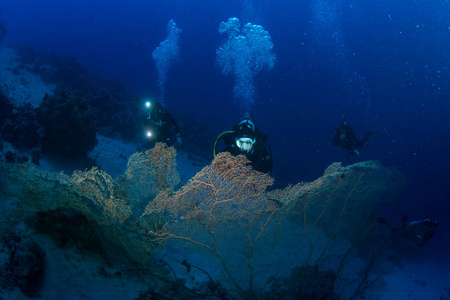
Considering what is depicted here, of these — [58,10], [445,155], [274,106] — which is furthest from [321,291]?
[58,10]

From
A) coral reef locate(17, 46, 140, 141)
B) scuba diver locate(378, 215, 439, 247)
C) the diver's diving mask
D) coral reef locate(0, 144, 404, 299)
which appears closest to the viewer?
coral reef locate(0, 144, 404, 299)

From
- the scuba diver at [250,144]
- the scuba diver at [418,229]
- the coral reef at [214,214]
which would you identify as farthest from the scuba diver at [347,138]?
the scuba diver at [250,144]

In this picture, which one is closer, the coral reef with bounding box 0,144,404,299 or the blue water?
the coral reef with bounding box 0,144,404,299

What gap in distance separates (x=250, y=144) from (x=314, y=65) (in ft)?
254

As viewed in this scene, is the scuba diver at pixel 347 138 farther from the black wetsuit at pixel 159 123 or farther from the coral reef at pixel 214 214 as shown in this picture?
the black wetsuit at pixel 159 123

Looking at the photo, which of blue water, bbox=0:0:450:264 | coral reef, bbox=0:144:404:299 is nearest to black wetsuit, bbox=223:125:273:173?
coral reef, bbox=0:144:404:299

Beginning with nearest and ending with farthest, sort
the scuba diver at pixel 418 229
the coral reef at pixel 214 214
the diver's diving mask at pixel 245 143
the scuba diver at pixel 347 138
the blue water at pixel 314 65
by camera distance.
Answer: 1. the coral reef at pixel 214 214
2. the diver's diving mask at pixel 245 143
3. the scuba diver at pixel 418 229
4. the scuba diver at pixel 347 138
5. the blue water at pixel 314 65

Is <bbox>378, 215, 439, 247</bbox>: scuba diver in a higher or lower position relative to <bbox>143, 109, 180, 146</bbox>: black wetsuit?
lower

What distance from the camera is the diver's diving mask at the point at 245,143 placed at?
18.3 feet

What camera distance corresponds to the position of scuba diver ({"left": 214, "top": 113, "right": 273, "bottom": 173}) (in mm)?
5652

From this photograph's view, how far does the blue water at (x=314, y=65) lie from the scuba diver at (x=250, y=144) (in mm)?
28171

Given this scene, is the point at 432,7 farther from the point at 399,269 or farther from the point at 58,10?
the point at 58,10

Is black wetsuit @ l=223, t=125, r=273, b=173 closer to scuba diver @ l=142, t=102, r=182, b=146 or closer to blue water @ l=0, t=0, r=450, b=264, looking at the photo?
scuba diver @ l=142, t=102, r=182, b=146

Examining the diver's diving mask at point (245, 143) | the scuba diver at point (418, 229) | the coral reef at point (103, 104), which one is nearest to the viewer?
the diver's diving mask at point (245, 143)
